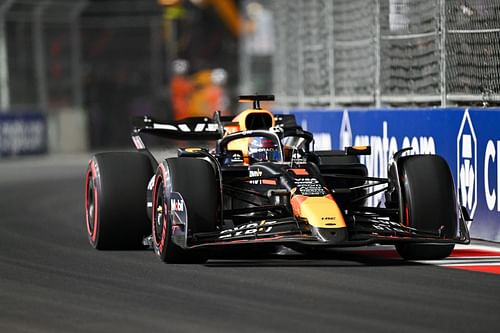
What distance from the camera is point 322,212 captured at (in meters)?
9.72

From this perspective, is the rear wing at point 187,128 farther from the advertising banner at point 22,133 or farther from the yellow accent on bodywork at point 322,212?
the advertising banner at point 22,133

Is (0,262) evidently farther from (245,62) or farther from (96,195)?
(245,62)

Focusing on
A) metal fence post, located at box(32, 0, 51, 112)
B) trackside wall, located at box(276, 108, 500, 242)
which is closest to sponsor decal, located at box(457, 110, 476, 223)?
trackside wall, located at box(276, 108, 500, 242)

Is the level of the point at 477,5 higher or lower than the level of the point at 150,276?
higher

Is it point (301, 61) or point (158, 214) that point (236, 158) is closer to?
point (158, 214)

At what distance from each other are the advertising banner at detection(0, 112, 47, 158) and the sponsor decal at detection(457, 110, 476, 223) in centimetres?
1916

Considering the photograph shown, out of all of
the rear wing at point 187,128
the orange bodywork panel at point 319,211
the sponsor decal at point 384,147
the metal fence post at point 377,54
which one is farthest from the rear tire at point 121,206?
the metal fence post at point 377,54

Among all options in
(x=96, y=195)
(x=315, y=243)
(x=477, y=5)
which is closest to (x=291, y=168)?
(x=315, y=243)

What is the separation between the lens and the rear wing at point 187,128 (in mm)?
12508

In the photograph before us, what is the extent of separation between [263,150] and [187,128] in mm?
1319

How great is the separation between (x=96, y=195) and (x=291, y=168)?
1857 mm

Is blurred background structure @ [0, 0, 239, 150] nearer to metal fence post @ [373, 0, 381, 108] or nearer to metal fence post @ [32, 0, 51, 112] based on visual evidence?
metal fence post @ [32, 0, 51, 112]

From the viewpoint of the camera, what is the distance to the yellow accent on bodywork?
965 centimetres

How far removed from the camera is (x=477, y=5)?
1281 centimetres
